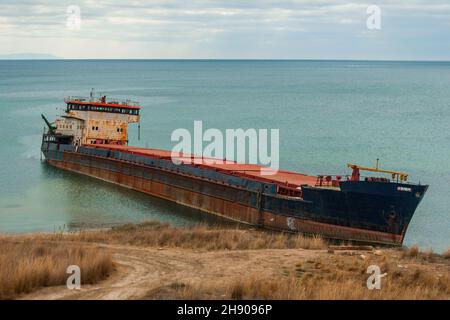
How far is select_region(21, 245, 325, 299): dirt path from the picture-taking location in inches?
529

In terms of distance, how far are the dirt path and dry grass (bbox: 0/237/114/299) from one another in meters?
0.26

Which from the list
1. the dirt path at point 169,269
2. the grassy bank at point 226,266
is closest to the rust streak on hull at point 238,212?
the grassy bank at point 226,266

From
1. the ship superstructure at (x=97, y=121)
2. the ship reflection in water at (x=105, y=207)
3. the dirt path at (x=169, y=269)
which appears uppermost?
the ship superstructure at (x=97, y=121)

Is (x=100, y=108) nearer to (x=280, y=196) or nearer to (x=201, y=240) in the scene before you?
(x=280, y=196)

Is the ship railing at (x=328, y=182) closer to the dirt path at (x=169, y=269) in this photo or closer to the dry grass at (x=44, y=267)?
the dirt path at (x=169, y=269)

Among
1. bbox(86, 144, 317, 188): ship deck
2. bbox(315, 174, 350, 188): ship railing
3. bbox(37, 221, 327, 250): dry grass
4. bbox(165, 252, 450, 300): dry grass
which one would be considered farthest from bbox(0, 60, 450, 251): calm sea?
bbox(165, 252, 450, 300): dry grass

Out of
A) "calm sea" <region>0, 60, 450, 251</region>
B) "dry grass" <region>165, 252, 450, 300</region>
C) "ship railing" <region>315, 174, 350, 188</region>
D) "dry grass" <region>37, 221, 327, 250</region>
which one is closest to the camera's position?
"dry grass" <region>165, 252, 450, 300</region>

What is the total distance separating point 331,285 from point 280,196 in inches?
636

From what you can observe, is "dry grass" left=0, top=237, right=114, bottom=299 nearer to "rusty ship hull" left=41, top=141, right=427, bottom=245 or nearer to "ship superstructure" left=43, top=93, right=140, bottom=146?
"rusty ship hull" left=41, top=141, right=427, bottom=245

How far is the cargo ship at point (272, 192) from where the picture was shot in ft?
88.2

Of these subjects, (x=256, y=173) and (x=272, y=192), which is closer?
(x=272, y=192)

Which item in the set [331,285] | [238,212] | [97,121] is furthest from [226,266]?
[97,121]

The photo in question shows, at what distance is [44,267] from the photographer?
1416 centimetres
